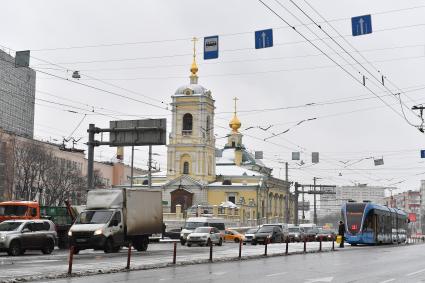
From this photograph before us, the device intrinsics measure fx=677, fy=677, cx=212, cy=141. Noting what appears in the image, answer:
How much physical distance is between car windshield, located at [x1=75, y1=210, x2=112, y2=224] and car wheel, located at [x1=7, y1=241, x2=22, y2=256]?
316 cm

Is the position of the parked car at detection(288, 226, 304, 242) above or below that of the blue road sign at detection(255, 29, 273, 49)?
below

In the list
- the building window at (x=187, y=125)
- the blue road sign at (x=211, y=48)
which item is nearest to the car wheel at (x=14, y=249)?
the blue road sign at (x=211, y=48)

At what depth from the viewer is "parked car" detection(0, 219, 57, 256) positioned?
30.2m

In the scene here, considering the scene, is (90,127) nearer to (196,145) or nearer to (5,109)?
(5,109)

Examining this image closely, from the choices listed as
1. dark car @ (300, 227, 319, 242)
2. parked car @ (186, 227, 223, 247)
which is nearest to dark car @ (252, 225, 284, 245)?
parked car @ (186, 227, 223, 247)

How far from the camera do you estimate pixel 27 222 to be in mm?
31328

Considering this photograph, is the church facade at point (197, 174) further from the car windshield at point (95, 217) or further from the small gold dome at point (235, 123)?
the car windshield at point (95, 217)

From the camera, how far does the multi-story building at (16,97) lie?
42.9 meters

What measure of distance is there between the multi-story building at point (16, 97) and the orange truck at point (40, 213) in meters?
7.28

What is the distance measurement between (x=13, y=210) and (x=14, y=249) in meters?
6.61

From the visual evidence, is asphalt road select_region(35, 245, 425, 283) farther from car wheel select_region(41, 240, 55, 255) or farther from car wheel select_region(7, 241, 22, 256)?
car wheel select_region(41, 240, 55, 255)

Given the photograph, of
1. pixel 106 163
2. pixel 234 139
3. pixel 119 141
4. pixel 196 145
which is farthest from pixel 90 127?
pixel 106 163

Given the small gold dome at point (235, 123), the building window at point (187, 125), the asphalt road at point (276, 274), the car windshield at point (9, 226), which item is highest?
the small gold dome at point (235, 123)

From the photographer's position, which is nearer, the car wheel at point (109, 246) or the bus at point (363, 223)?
the car wheel at point (109, 246)
